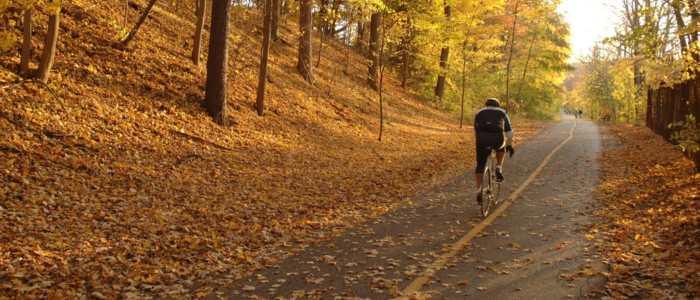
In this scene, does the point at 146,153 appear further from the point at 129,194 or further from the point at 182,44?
the point at 182,44

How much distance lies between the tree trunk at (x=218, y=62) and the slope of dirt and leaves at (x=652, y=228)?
34.5ft

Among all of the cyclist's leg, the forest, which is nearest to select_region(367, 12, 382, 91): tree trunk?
the forest

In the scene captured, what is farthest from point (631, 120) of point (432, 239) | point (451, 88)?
point (432, 239)

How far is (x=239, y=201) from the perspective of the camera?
950 cm

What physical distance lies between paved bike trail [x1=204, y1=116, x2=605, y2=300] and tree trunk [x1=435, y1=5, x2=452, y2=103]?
19874 millimetres

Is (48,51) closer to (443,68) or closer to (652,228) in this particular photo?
(652,228)

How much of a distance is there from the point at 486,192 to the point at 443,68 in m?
22.8

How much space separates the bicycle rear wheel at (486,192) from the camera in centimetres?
843

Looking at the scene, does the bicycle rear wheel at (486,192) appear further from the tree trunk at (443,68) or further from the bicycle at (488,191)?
the tree trunk at (443,68)

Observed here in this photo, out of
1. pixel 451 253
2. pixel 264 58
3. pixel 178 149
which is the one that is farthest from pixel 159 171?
pixel 451 253

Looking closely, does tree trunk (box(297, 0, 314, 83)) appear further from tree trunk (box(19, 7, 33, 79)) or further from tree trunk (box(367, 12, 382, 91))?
tree trunk (box(19, 7, 33, 79))

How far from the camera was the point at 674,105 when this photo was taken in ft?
56.9

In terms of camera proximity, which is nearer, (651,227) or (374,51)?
(651,227)

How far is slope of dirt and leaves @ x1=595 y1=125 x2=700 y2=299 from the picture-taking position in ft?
16.9
